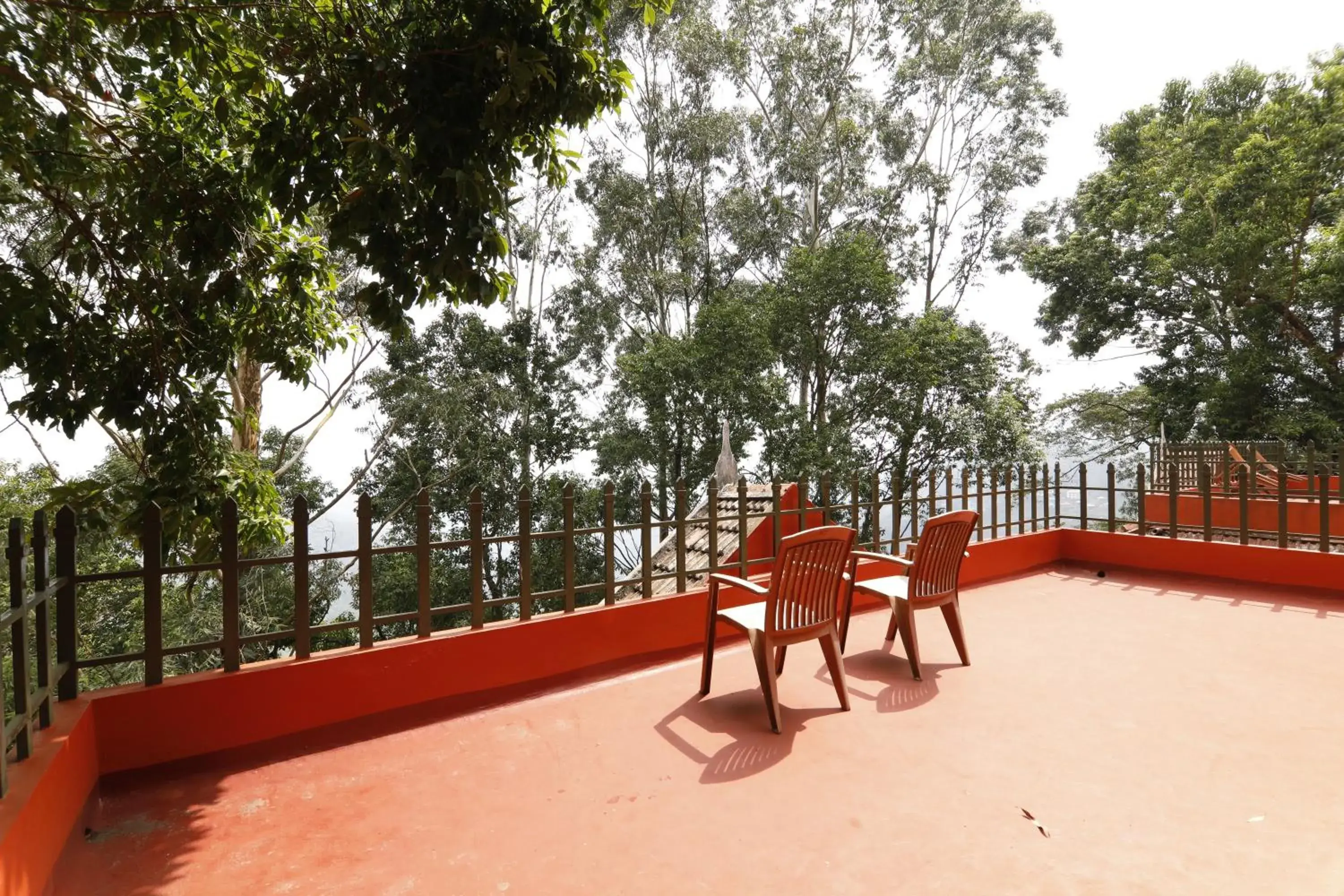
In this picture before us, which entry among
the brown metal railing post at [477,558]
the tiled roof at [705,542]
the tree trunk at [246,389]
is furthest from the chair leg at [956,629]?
the tree trunk at [246,389]

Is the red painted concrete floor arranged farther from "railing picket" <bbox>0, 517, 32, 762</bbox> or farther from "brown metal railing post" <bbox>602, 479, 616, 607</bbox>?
"brown metal railing post" <bbox>602, 479, 616, 607</bbox>

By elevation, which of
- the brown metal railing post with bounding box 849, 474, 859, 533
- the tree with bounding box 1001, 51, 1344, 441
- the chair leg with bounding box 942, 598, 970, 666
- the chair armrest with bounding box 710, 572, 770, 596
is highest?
the tree with bounding box 1001, 51, 1344, 441

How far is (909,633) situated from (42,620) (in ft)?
14.3

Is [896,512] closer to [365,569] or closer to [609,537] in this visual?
[609,537]

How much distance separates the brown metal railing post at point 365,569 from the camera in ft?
12.3

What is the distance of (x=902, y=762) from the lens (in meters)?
3.19

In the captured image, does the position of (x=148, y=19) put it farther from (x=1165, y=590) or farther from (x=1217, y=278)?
(x=1217, y=278)

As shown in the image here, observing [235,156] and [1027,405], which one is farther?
[1027,405]

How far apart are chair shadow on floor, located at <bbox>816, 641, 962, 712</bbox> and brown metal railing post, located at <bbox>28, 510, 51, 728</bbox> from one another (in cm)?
380

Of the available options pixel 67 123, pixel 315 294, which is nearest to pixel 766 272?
pixel 315 294

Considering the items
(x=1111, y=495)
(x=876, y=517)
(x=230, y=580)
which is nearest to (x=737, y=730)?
(x=230, y=580)

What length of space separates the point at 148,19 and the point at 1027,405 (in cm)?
2083

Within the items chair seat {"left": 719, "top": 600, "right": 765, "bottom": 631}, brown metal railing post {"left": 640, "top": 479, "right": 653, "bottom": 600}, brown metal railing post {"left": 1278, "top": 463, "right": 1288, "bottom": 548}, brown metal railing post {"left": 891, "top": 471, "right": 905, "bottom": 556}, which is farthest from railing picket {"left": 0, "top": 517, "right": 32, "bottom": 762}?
brown metal railing post {"left": 1278, "top": 463, "right": 1288, "bottom": 548}

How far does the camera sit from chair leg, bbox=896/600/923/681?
4242 mm
